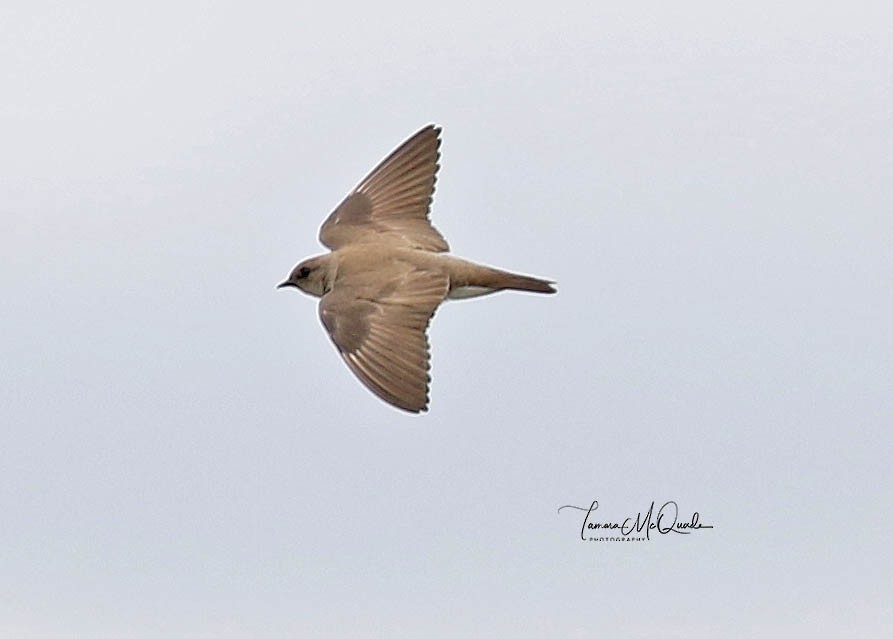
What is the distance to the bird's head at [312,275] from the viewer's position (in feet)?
36.6

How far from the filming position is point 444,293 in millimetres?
10500

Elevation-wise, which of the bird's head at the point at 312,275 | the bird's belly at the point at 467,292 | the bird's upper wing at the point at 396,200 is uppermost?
the bird's upper wing at the point at 396,200

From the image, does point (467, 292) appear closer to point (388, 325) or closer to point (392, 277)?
point (392, 277)

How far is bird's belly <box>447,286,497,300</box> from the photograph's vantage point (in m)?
10.7

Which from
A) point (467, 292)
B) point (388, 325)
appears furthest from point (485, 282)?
point (388, 325)

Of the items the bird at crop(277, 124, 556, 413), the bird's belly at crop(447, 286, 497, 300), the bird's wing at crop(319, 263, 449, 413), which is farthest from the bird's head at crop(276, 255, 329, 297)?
the bird's belly at crop(447, 286, 497, 300)

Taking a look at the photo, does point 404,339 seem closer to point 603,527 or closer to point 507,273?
point 507,273

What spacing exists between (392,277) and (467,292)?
0.39 meters

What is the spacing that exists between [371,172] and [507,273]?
1.40 meters

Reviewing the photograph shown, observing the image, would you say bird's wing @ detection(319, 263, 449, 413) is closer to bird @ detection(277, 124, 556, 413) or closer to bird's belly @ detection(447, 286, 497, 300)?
bird @ detection(277, 124, 556, 413)

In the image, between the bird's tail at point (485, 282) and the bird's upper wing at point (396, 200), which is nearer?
the bird's tail at point (485, 282)

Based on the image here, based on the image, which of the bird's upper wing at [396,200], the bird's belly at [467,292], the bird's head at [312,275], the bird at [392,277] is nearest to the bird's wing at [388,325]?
the bird at [392,277]

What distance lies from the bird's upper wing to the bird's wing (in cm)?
75

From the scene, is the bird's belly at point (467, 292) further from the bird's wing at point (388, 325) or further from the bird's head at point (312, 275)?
the bird's head at point (312, 275)
